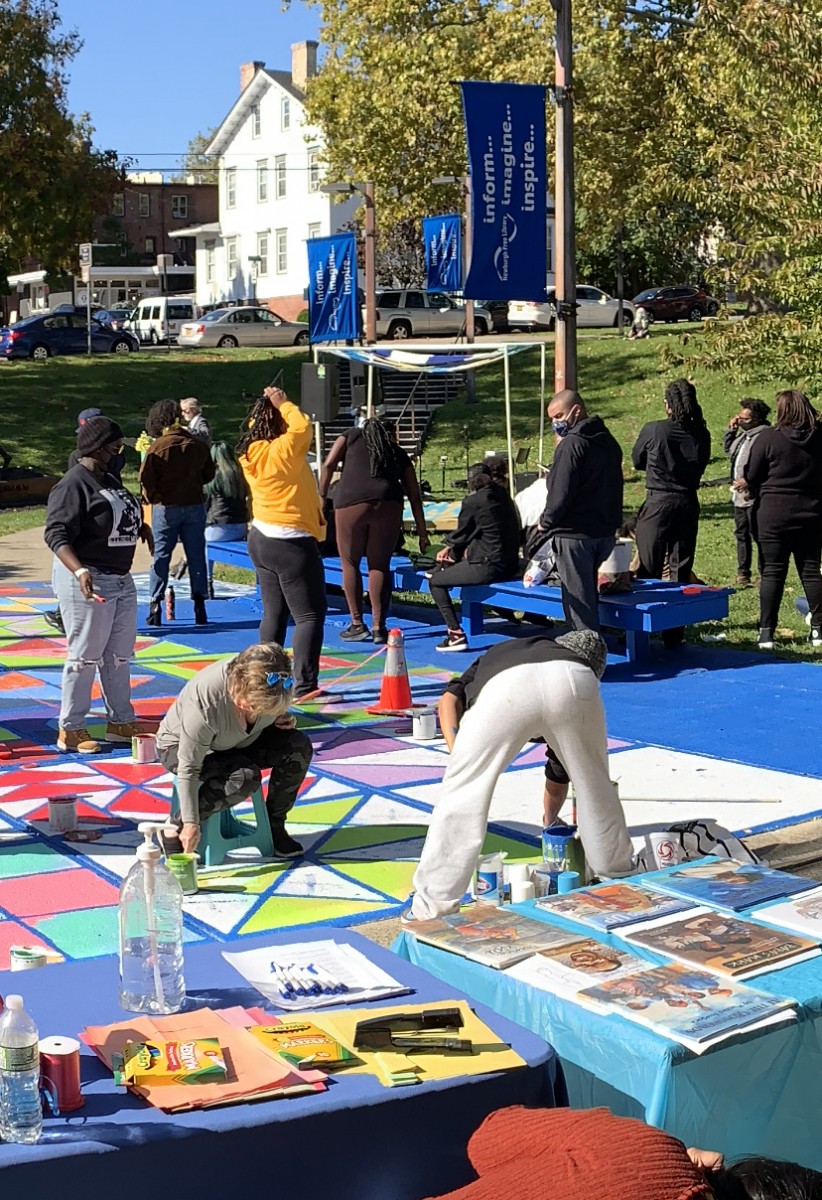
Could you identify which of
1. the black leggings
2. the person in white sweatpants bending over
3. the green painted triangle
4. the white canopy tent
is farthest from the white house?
the person in white sweatpants bending over

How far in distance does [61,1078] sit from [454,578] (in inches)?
369

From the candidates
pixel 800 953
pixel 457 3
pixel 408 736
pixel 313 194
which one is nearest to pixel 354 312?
pixel 408 736

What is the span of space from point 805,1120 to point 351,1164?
1369 millimetres

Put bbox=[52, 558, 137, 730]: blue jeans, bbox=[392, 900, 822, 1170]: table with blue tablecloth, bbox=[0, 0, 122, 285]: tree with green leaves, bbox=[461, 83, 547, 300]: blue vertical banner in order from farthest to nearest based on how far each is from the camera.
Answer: bbox=[0, 0, 122, 285]: tree with green leaves → bbox=[461, 83, 547, 300]: blue vertical banner → bbox=[52, 558, 137, 730]: blue jeans → bbox=[392, 900, 822, 1170]: table with blue tablecloth

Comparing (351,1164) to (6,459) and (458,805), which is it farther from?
(6,459)

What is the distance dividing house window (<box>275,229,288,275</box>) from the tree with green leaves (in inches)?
1088

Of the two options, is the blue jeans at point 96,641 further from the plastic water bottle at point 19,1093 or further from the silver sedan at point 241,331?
the silver sedan at point 241,331

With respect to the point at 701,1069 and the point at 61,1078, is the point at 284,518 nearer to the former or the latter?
the point at 701,1069

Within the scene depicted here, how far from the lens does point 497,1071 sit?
3781 millimetres

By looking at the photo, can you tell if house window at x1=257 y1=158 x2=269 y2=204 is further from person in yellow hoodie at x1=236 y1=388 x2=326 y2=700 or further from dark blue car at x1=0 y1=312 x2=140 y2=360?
person in yellow hoodie at x1=236 y1=388 x2=326 y2=700

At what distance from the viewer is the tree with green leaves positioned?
34469 millimetres

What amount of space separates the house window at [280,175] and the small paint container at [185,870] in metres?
60.0

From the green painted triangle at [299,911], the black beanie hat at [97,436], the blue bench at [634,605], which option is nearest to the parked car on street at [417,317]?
the blue bench at [634,605]

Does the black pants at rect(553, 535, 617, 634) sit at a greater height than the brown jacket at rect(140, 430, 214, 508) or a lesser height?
lesser
